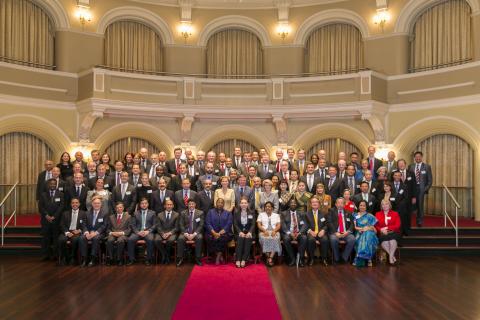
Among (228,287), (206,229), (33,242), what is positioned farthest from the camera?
(33,242)

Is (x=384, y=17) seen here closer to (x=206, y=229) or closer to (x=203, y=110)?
(x=203, y=110)

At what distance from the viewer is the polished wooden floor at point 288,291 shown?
4.83 metres

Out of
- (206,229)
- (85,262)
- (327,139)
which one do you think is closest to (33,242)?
(85,262)

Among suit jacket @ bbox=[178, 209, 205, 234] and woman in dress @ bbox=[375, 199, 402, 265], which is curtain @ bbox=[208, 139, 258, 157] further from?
Result: woman in dress @ bbox=[375, 199, 402, 265]

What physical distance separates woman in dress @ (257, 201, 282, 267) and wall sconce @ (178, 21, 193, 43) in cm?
756

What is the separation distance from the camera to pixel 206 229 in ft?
24.8

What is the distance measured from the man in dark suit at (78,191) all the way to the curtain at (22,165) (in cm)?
406

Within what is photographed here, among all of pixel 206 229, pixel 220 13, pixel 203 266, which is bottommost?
pixel 203 266

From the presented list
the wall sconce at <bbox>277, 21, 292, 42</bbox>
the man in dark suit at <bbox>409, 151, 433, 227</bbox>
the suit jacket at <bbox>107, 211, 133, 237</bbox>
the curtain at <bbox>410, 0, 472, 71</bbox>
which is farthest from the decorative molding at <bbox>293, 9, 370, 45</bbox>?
the suit jacket at <bbox>107, 211, 133, 237</bbox>

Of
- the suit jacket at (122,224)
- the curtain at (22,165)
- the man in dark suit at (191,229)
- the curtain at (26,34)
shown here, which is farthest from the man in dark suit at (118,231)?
the curtain at (26,34)

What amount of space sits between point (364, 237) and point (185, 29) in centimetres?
864

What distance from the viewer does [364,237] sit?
7250 mm

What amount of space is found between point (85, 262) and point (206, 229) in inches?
77.6

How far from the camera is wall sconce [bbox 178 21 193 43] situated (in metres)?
13.3
